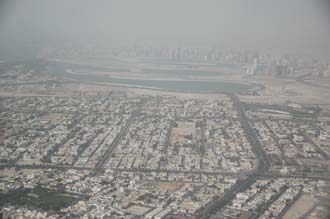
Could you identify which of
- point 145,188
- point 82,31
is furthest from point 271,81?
point 82,31

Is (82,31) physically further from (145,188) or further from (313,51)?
(145,188)

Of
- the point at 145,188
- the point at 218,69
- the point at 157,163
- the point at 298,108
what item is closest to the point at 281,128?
the point at 298,108

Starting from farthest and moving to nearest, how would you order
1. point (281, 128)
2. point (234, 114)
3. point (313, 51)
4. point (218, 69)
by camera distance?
point (218, 69)
point (313, 51)
point (234, 114)
point (281, 128)

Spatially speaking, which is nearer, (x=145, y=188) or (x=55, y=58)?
(x=145, y=188)

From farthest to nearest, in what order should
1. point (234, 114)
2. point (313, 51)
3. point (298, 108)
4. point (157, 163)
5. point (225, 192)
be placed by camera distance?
point (313, 51) → point (298, 108) → point (234, 114) → point (157, 163) → point (225, 192)

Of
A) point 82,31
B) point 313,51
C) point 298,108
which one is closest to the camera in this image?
point 298,108

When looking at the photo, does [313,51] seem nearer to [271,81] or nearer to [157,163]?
[271,81]

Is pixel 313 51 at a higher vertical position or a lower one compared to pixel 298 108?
higher

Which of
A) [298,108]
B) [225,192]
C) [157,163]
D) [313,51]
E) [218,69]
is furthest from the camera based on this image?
[218,69]

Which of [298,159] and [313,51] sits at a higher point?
[313,51]
